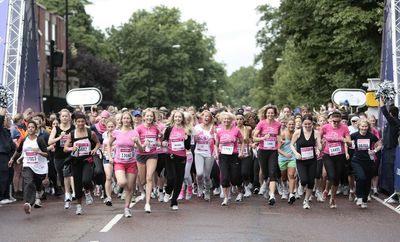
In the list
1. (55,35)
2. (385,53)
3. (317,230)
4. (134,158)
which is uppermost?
(55,35)

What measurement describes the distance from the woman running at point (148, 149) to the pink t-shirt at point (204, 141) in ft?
5.57

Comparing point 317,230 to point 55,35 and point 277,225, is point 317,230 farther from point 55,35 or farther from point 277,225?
point 55,35

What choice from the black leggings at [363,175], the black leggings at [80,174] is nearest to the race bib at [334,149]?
the black leggings at [363,175]

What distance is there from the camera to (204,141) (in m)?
17.4

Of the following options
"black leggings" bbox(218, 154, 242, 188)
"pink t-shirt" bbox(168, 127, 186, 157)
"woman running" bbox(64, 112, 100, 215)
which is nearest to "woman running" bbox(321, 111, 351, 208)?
"black leggings" bbox(218, 154, 242, 188)

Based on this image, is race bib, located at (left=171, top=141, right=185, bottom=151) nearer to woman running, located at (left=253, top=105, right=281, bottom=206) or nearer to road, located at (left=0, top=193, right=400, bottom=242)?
road, located at (left=0, top=193, right=400, bottom=242)

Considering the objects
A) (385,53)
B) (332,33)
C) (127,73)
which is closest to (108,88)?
(127,73)

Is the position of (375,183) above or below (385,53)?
below

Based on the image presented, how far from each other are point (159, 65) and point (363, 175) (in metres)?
71.6

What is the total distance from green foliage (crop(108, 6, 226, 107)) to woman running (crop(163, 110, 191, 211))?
65.9 metres

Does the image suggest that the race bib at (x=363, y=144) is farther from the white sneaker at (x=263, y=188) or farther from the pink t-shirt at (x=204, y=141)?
the pink t-shirt at (x=204, y=141)

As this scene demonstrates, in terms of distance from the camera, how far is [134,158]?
14.4 m

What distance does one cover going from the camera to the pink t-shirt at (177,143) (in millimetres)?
15852

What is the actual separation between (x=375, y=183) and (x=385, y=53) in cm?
403
